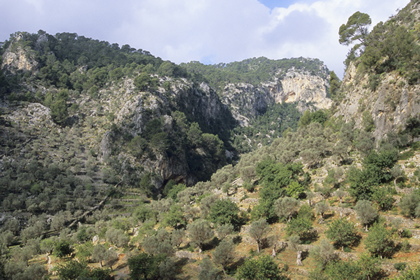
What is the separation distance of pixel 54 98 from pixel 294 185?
389 feet

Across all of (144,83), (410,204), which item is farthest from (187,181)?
(410,204)

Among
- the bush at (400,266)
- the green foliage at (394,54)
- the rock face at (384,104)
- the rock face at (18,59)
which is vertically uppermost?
the rock face at (18,59)

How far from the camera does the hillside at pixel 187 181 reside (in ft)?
118

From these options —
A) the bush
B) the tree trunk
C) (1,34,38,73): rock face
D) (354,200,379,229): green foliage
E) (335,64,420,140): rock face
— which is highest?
(1,34,38,73): rock face

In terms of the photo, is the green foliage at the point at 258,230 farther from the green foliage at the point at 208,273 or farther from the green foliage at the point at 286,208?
the green foliage at the point at 208,273

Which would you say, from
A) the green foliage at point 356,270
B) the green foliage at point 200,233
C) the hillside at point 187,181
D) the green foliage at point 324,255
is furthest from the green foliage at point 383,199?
the green foliage at point 200,233

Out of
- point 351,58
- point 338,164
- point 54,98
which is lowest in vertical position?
point 338,164

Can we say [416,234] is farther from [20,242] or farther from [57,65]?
[57,65]

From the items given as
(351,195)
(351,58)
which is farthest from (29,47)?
(351,195)

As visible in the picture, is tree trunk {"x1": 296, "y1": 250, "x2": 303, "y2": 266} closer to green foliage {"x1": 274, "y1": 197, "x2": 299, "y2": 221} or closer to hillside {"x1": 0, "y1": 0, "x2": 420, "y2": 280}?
hillside {"x1": 0, "y1": 0, "x2": 420, "y2": 280}

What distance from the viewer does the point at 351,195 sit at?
43.8m

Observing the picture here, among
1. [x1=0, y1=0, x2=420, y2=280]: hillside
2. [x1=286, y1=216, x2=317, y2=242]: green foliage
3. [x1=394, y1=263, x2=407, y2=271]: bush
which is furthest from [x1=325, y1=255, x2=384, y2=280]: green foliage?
[x1=286, y1=216, x2=317, y2=242]: green foliage

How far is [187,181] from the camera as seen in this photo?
122 m

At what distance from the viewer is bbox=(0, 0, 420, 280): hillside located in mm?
35969
